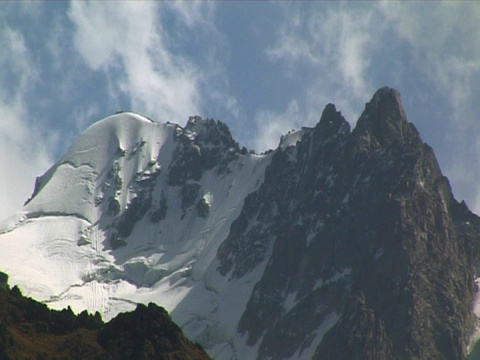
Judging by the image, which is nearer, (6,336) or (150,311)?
(6,336)

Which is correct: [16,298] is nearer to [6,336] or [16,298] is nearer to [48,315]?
[48,315]

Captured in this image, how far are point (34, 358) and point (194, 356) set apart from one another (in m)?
16.8

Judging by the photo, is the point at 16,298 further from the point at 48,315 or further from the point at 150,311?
the point at 150,311

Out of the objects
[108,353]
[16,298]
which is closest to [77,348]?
[108,353]

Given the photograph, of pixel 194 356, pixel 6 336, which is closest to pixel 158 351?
pixel 194 356

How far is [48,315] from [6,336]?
15158 millimetres

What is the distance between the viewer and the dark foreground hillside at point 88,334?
509 feet

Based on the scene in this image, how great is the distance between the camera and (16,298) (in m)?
166

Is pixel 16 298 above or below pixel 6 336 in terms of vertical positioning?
above

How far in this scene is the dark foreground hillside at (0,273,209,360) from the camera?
15500 cm

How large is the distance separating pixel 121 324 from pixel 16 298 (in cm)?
1264

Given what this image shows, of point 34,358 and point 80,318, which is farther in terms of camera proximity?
point 80,318

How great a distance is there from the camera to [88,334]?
160m

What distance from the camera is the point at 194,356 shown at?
524 ft
